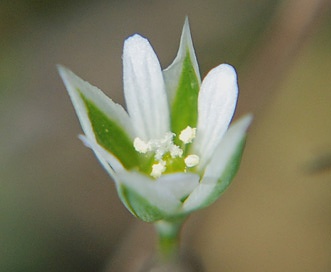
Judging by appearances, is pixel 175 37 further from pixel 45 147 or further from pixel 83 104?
pixel 83 104

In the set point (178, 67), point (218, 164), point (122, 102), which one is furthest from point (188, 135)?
point (122, 102)

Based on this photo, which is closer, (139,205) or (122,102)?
(139,205)

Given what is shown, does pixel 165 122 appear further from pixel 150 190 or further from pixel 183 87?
pixel 150 190

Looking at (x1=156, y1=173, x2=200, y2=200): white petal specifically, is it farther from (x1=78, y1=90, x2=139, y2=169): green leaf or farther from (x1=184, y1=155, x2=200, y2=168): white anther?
(x1=78, y1=90, x2=139, y2=169): green leaf

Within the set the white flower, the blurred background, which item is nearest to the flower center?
the white flower

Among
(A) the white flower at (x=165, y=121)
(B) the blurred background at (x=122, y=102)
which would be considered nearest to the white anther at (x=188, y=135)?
(A) the white flower at (x=165, y=121)

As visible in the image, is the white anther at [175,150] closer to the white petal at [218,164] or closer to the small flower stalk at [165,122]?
the small flower stalk at [165,122]
